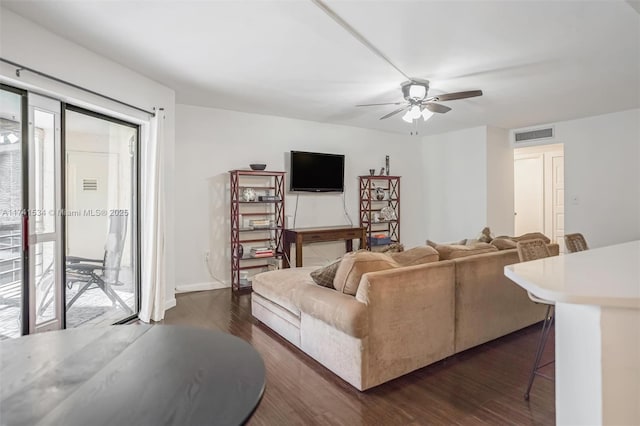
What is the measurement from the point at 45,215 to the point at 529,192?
27.2ft

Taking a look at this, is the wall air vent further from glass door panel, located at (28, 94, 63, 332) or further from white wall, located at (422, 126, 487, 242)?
white wall, located at (422, 126, 487, 242)

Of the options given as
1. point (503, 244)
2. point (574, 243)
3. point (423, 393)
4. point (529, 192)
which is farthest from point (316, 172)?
point (529, 192)

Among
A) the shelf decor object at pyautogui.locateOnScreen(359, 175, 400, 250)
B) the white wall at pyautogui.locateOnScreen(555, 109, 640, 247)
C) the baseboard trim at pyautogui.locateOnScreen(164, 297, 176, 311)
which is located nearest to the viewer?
the baseboard trim at pyautogui.locateOnScreen(164, 297, 176, 311)

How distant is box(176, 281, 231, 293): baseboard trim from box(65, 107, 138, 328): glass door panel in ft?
3.12

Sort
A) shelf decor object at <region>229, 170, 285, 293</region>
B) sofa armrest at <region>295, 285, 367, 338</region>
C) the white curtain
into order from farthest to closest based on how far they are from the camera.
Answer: shelf decor object at <region>229, 170, 285, 293</region>
the white curtain
sofa armrest at <region>295, 285, 367, 338</region>

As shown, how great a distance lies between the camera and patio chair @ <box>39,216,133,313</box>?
10.3ft

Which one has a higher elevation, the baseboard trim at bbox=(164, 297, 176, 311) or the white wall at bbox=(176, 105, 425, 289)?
the white wall at bbox=(176, 105, 425, 289)

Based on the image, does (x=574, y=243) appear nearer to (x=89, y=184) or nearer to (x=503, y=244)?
(x=503, y=244)

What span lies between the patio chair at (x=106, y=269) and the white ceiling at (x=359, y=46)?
5.24 ft

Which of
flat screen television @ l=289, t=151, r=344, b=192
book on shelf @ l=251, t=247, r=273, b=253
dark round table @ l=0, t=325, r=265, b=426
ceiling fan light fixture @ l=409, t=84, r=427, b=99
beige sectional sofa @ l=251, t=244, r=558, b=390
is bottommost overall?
beige sectional sofa @ l=251, t=244, r=558, b=390

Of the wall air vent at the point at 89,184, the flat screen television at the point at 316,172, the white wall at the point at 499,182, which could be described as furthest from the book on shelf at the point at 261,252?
the white wall at the point at 499,182

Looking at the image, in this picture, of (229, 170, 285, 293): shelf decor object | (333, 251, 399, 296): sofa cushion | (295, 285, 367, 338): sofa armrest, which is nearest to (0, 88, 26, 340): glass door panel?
(295, 285, 367, 338): sofa armrest

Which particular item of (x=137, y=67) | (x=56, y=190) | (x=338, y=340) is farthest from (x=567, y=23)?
(x=56, y=190)

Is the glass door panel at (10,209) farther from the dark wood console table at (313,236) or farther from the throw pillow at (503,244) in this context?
the throw pillow at (503,244)
